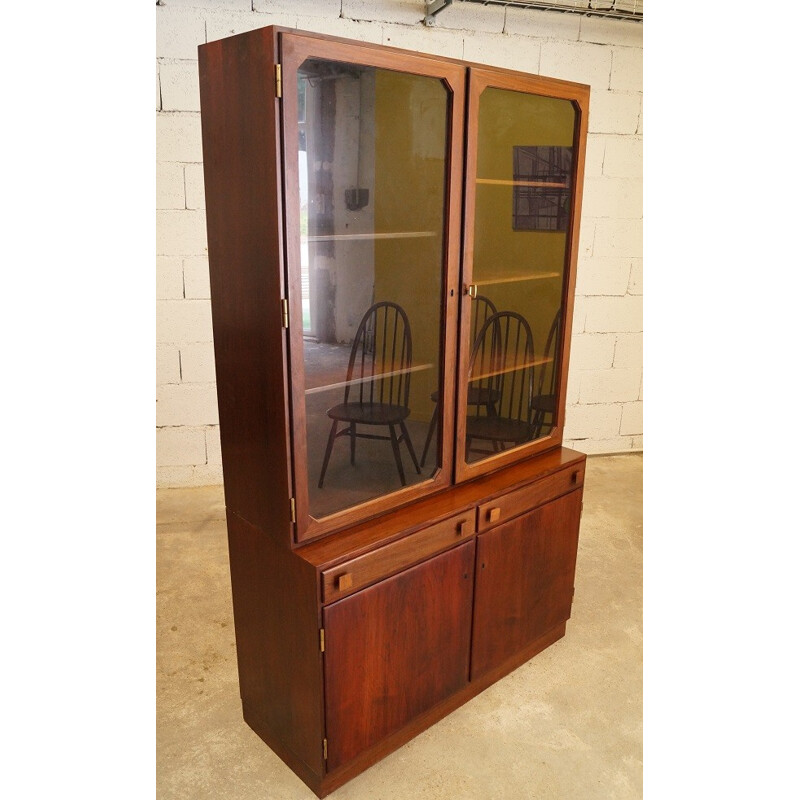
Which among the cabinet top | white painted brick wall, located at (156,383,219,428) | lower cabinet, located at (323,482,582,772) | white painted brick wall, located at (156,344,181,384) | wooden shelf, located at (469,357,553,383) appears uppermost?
the cabinet top

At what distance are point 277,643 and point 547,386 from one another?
46.8 inches

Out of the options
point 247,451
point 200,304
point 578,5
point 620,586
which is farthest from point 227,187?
point 578,5

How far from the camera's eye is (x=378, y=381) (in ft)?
6.13

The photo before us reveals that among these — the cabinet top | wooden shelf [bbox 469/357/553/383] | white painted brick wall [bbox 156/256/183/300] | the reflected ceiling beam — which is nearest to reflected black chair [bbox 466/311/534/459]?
wooden shelf [bbox 469/357/553/383]

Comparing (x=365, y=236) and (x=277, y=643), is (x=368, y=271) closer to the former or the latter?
(x=365, y=236)

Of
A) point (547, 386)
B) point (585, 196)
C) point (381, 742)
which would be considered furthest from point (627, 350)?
point (381, 742)

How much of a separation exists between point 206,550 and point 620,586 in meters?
1.76

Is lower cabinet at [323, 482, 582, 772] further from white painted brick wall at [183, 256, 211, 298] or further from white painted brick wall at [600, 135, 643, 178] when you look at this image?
white painted brick wall at [600, 135, 643, 178]

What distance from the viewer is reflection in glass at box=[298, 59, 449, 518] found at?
1.57 m

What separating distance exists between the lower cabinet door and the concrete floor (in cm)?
14

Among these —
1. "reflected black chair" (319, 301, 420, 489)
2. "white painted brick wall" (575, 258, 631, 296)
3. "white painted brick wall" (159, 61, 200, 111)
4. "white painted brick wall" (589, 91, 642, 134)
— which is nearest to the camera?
"reflected black chair" (319, 301, 420, 489)

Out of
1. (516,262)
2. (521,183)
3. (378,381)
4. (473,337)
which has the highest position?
(521,183)
